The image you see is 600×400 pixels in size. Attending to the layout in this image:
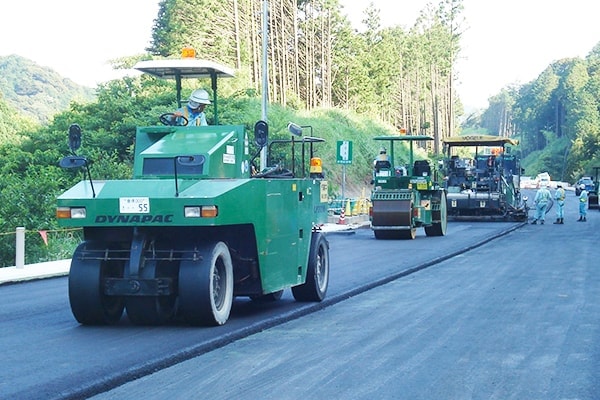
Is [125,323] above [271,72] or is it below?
below

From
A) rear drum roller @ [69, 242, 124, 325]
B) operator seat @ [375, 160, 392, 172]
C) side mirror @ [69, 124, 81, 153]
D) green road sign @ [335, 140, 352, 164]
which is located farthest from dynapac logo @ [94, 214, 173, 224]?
green road sign @ [335, 140, 352, 164]

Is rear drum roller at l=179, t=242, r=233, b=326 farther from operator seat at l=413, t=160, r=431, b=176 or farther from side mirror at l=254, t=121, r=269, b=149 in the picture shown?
operator seat at l=413, t=160, r=431, b=176

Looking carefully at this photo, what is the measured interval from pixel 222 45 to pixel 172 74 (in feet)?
134

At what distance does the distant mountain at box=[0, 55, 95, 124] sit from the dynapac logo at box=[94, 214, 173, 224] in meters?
155

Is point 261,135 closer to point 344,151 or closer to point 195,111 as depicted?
point 195,111

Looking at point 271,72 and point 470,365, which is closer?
point 470,365

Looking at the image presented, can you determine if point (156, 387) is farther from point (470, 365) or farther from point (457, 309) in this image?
point (457, 309)

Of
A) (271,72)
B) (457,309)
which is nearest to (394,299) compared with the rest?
(457,309)

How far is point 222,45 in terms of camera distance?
51938 millimetres

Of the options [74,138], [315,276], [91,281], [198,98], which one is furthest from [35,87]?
[74,138]

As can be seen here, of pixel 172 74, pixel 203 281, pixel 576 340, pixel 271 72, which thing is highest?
pixel 271 72

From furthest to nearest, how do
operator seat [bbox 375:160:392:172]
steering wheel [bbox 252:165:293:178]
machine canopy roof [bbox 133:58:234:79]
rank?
operator seat [bbox 375:160:392:172], steering wheel [bbox 252:165:293:178], machine canopy roof [bbox 133:58:234:79]

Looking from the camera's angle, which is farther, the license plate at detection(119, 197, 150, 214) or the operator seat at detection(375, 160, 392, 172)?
the operator seat at detection(375, 160, 392, 172)

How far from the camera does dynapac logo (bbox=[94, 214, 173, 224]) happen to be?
31.2ft
